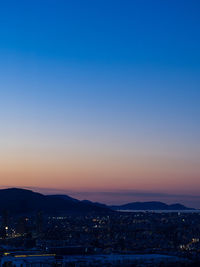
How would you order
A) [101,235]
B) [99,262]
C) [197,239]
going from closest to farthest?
[99,262]
[197,239]
[101,235]

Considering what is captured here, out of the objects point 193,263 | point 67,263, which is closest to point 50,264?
point 67,263

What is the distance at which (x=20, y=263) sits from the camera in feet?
190

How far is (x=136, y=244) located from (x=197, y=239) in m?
18.2

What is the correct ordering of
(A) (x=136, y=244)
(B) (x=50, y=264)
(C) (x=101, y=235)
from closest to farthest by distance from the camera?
(B) (x=50, y=264) → (A) (x=136, y=244) → (C) (x=101, y=235)

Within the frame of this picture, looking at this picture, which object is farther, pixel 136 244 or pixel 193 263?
pixel 136 244

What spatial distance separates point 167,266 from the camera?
2341 inches

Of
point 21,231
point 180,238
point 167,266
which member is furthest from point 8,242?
point 167,266

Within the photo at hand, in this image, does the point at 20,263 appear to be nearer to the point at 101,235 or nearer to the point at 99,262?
the point at 99,262

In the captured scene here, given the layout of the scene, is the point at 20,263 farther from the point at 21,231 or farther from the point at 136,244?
the point at 21,231

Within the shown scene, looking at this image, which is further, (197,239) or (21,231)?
(21,231)

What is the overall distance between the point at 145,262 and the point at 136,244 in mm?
32517

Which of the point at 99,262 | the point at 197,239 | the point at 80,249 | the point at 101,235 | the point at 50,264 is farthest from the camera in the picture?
the point at 101,235

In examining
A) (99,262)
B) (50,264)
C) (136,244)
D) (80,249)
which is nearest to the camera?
(50,264)

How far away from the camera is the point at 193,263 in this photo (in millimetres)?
60375
